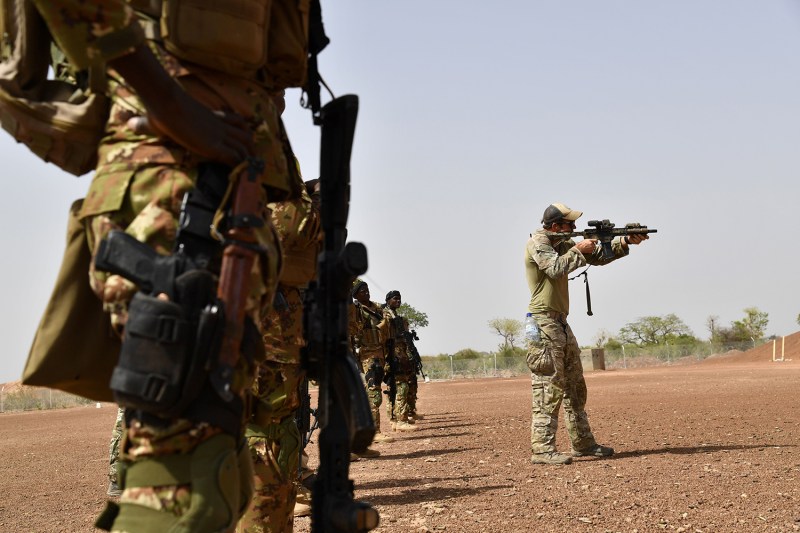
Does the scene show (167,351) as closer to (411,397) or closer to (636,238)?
A: (636,238)

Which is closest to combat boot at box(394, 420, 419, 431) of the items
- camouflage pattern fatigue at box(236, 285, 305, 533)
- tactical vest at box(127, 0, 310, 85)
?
camouflage pattern fatigue at box(236, 285, 305, 533)

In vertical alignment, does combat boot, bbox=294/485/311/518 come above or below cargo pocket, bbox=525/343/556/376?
below

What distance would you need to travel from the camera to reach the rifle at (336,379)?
→ 2.73 meters

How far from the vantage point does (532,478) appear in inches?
299

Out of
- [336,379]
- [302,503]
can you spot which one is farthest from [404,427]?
[336,379]

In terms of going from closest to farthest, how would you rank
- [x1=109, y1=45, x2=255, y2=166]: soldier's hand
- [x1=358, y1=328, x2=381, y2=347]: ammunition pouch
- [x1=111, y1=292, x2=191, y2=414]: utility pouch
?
[x1=111, y1=292, x2=191, y2=414]: utility pouch
[x1=109, y1=45, x2=255, y2=166]: soldier's hand
[x1=358, y1=328, x2=381, y2=347]: ammunition pouch

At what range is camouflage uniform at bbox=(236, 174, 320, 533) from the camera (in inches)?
157

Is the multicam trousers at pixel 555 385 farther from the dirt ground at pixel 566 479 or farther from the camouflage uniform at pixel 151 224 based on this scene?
the camouflage uniform at pixel 151 224

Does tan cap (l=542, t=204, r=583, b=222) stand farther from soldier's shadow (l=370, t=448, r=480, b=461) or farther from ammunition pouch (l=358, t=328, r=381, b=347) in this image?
ammunition pouch (l=358, t=328, r=381, b=347)

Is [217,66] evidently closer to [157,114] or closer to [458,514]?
[157,114]

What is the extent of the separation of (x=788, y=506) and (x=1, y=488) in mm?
7648

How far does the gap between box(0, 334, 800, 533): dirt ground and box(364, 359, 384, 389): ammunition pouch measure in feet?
3.39

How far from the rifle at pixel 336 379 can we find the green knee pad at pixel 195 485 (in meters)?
0.41

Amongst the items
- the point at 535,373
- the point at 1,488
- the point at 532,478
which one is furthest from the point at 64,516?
the point at 535,373
